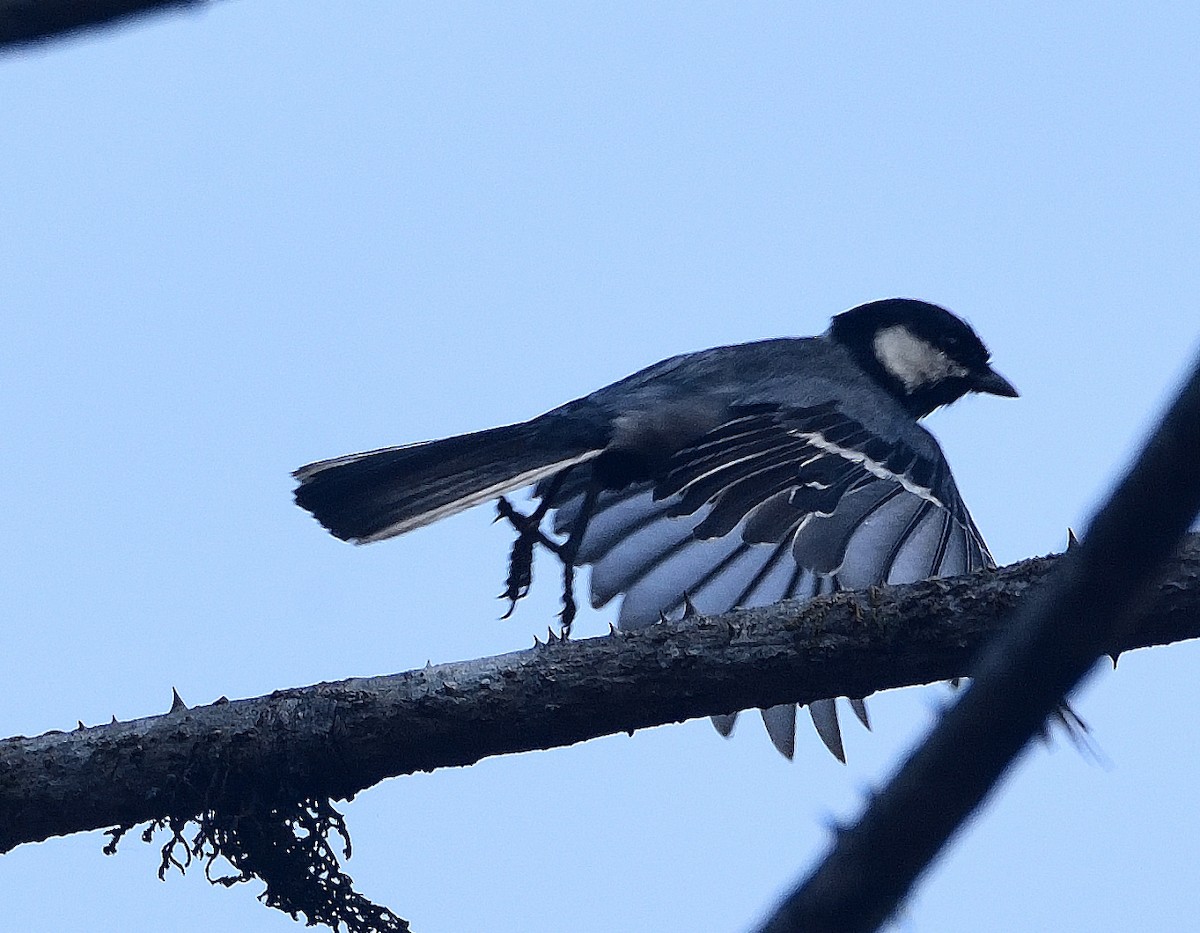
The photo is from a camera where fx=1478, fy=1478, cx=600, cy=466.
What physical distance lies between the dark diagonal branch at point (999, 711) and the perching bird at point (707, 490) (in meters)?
3.97

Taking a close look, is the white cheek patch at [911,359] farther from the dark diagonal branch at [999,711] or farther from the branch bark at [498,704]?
the dark diagonal branch at [999,711]

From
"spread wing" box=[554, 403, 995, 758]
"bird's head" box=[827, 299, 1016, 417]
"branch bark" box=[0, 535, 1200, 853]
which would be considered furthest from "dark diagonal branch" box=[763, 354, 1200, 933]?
"bird's head" box=[827, 299, 1016, 417]

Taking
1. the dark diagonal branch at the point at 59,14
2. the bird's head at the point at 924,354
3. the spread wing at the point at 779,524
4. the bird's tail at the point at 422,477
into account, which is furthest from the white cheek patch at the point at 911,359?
the dark diagonal branch at the point at 59,14

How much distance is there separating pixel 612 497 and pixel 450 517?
3.84 ft

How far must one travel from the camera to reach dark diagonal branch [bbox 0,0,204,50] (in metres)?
1.49

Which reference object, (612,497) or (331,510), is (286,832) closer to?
(331,510)

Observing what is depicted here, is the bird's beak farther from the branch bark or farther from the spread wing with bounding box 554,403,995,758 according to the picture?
the branch bark

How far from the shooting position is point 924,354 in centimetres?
817

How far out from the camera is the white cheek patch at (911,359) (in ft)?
26.6

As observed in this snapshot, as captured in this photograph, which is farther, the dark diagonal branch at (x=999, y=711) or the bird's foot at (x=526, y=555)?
the bird's foot at (x=526, y=555)

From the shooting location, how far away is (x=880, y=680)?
3512mm

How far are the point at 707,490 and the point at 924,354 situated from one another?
10.4 ft

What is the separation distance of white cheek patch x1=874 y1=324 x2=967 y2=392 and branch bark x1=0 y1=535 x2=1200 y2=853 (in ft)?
15.6

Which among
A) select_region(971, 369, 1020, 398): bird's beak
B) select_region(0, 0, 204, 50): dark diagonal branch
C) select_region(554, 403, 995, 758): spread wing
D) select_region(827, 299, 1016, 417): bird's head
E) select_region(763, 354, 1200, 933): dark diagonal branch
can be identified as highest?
select_region(827, 299, 1016, 417): bird's head
